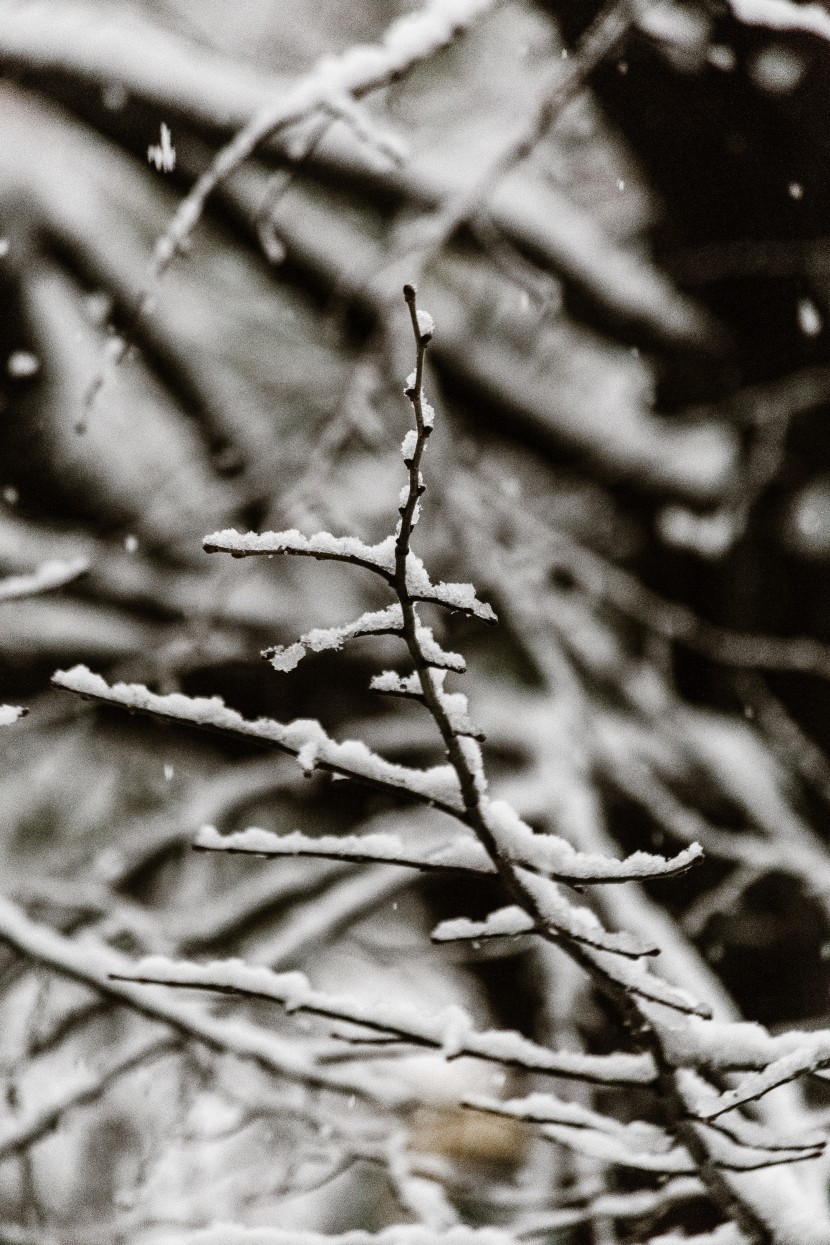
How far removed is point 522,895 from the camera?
3.12 feet

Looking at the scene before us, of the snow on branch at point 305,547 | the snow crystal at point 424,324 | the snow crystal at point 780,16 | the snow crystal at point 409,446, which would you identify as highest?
the snow crystal at point 780,16

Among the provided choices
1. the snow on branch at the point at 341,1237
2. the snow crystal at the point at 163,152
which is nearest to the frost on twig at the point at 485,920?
the snow on branch at the point at 341,1237

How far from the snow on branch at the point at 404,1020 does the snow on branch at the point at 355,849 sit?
7.3 inches

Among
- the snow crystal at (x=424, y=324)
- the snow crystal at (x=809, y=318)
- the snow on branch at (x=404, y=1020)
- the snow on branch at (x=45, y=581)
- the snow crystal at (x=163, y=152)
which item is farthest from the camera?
the snow crystal at (x=809, y=318)

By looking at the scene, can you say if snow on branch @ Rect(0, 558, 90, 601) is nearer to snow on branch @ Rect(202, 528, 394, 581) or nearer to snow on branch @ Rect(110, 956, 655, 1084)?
snow on branch @ Rect(110, 956, 655, 1084)

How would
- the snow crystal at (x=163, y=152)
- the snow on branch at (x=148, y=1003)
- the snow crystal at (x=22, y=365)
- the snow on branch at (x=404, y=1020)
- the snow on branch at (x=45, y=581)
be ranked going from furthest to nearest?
the snow crystal at (x=22, y=365) < the snow crystal at (x=163, y=152) < the snow on branch at (x=148, y=1003) < the snow on branch at (x=45, y=581) < the snow on branch at (x=404, y=1020)

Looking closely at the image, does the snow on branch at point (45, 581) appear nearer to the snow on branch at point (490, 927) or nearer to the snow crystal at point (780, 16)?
the snow on branch at point (490, 927)

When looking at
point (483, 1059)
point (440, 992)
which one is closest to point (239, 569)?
point (483, 1059)

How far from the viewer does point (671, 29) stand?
2918 mm

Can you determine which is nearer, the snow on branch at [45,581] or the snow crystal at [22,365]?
the snow on branch at [45,581]

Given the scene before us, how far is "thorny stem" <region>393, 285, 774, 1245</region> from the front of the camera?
75cm

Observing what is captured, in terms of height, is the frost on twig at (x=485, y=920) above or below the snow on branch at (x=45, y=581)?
below

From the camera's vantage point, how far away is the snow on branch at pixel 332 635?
78 cm

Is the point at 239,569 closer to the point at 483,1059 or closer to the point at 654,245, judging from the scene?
the point at 483,1059
